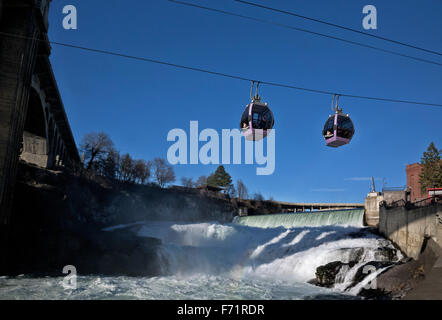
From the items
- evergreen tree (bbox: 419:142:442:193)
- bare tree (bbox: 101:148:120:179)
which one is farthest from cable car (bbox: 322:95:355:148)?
bare tree (bbox: 101:148:120:179)

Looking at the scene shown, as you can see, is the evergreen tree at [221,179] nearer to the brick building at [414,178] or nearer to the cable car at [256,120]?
the brick building at [414,178]

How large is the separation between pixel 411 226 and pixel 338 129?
1218cm

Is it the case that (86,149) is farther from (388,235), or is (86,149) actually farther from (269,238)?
(388,235)

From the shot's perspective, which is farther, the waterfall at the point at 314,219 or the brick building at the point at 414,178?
the brick building at the point at 414,178

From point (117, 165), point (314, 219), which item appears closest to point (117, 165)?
point (117, 165)

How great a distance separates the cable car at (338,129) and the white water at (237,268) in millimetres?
7876

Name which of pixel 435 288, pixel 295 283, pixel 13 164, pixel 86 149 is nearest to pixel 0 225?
pixel 13 164

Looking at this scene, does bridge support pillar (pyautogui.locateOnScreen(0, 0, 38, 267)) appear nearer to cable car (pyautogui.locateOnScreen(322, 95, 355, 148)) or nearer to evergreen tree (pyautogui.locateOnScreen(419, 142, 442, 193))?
cable car (pyautogui.locateOnScreen(322, 95, 355, 148))

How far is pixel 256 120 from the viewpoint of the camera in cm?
1201

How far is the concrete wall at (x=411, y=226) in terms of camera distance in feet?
58.0

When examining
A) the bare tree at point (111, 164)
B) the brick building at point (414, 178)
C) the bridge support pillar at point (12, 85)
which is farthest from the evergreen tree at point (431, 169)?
the bare tree at point (111, 164)

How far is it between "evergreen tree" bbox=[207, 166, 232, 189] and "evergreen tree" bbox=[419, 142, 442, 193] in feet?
183

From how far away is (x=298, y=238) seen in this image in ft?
A: 91.0
